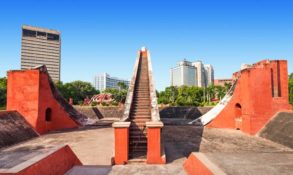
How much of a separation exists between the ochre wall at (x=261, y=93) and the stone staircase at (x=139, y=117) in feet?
21.7

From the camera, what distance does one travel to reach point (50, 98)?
16875 mm

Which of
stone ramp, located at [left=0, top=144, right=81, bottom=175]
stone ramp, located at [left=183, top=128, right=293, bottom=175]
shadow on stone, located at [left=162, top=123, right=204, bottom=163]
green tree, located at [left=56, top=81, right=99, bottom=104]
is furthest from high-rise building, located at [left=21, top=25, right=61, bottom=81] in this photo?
stone ramp, located at [left=183, top=128, right=293, bottom=175]

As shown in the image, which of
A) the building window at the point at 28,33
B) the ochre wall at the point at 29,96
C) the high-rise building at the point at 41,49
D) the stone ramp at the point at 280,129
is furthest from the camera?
the building window at the point at 28,33

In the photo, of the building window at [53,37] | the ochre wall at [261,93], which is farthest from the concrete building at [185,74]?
the ochre wall at [261,93]

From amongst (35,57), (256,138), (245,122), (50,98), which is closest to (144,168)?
(256,138)

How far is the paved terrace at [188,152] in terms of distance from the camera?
568 centimetres

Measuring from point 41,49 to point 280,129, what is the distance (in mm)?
139924

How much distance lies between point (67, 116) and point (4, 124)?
5.54 m

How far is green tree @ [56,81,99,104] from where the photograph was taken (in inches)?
2237

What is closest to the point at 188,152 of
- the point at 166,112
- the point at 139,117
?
the point at 139,117

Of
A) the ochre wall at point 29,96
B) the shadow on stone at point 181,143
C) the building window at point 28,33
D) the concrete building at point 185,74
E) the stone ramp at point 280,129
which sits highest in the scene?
the building window at point 28,33

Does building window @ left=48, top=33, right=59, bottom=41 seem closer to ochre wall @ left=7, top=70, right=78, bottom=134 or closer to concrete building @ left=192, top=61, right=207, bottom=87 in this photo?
concrete building @ left=192, top=61, right=207, bottom=87

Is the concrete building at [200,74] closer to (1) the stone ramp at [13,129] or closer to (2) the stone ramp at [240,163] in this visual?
(1) the stone ramp at [13,129]

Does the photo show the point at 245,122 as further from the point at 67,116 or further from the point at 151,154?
the point at 67,116
